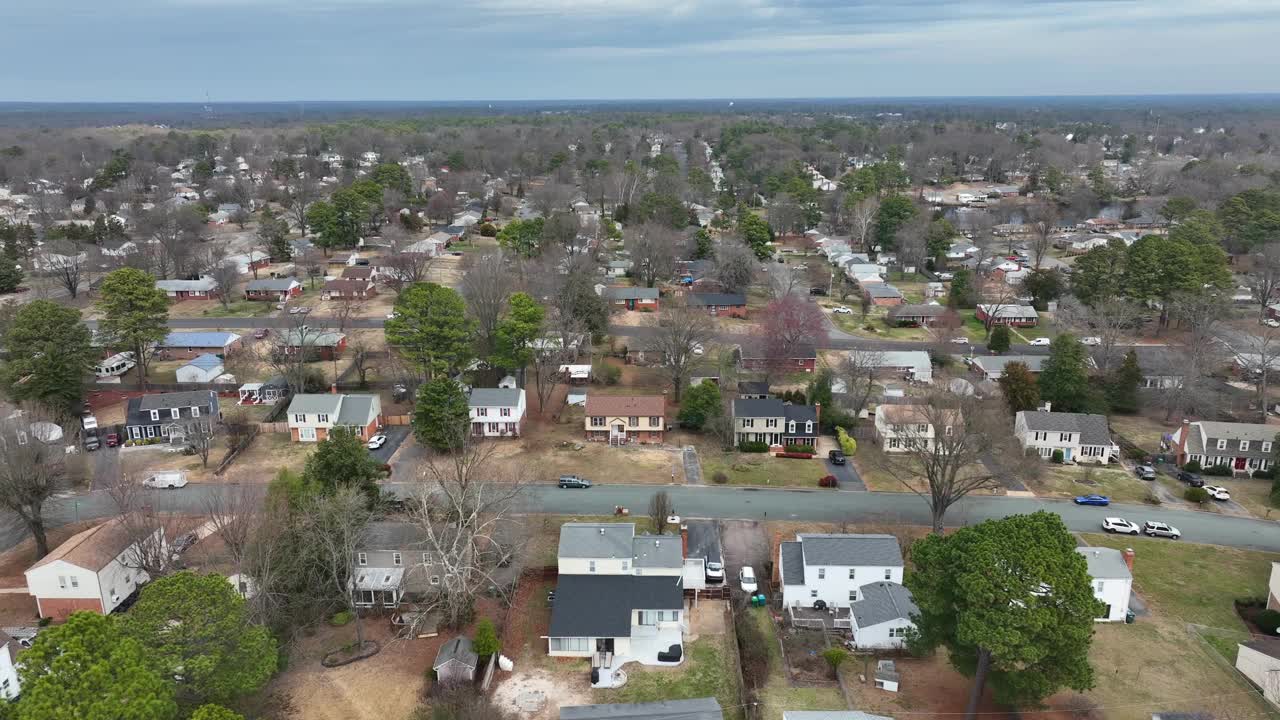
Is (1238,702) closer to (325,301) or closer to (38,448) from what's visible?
(38,448)

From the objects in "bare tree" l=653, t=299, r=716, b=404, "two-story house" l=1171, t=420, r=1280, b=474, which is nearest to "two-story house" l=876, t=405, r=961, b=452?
"bare tree" l=653, t=299, r=716, b=404

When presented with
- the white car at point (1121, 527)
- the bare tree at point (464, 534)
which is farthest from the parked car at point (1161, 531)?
the bare tree at point (464, 534)

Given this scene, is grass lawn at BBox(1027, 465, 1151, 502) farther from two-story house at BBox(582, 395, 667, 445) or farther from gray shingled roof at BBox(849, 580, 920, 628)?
two-story house at BBox(582, 395, 667, 445)

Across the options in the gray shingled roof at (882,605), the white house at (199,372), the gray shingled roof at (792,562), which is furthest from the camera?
the white house at (199,372)

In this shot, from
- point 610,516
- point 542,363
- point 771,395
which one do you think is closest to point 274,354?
point 542,363

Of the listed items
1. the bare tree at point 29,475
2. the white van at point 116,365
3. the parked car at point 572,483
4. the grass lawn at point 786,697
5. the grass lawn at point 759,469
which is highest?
the bare tree at point 29,475

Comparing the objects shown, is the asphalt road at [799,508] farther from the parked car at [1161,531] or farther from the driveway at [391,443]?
the driveway at [391,443]
